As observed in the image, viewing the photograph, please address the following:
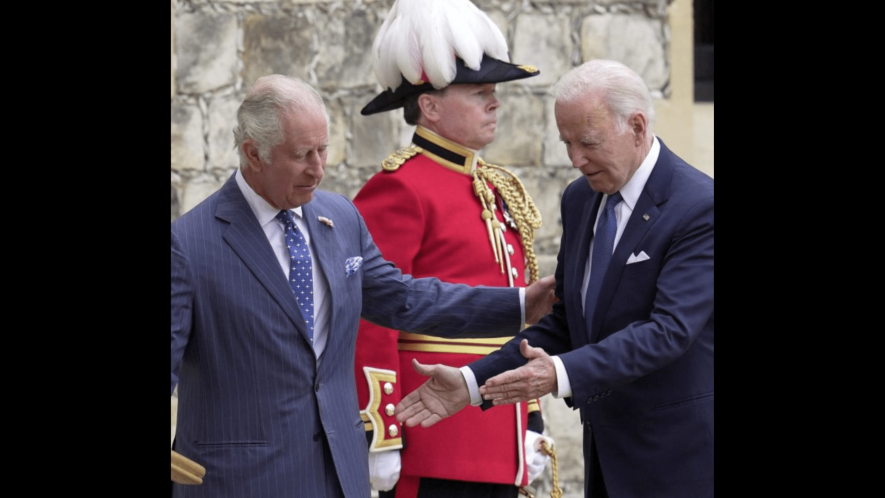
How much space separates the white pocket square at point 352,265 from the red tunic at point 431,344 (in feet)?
2.43

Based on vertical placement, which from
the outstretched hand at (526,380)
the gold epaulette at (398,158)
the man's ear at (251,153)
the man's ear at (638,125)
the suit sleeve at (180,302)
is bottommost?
the outstretched hand at (526,380)

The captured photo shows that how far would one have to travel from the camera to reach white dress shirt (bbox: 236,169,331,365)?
318 cm

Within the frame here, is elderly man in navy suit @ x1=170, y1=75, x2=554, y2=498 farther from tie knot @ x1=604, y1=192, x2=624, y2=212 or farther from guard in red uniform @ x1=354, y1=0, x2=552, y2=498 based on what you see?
guard in red uniform @ x1=354, y1=0, x2=552, y2=498

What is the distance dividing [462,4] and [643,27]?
1.82m

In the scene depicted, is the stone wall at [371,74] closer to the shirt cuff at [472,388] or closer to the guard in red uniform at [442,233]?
the guard in red uniform at [442,233]

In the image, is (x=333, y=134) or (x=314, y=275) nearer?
(x=314, y=275)

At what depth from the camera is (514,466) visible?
427cm

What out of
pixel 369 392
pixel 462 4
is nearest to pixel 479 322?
pixel 369 392

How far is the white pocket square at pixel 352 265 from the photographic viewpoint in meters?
3.29

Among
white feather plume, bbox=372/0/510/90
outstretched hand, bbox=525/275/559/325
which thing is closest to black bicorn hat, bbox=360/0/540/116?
white feather plume, bbox=372/0/510/90

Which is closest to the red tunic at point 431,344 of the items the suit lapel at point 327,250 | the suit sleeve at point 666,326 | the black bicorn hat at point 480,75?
the black bicorn hat at point 480,75

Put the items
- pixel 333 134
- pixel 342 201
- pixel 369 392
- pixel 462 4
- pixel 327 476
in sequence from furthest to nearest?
pixel 333 134
pixel 462 4
pixel 369 392
pixel 342 201
pixel 327 476
